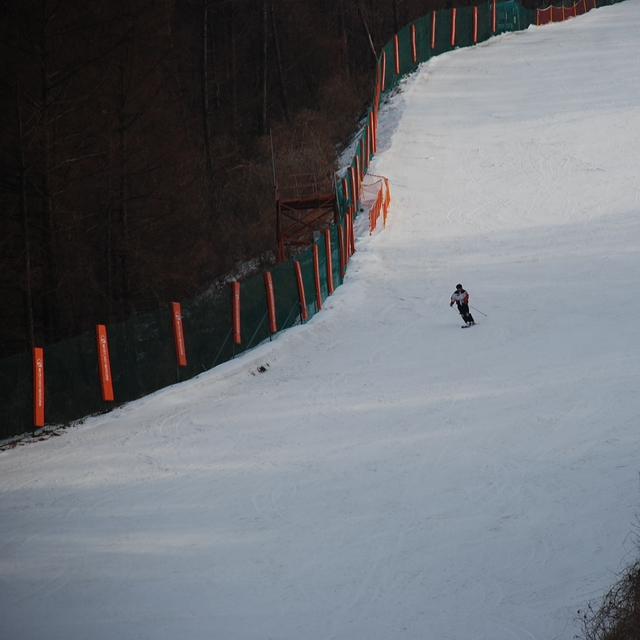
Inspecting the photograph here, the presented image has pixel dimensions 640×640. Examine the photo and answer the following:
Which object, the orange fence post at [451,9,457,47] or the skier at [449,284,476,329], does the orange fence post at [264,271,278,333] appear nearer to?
the skier at [449,284,476,329]

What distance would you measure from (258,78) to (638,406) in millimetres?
40314

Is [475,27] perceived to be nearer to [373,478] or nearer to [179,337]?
[179,337]

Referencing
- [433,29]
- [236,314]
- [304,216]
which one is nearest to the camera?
[236,314]

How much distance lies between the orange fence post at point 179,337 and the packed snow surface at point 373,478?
59 centimetres

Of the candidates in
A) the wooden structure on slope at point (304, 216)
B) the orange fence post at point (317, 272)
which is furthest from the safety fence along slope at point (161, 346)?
the wooden structure on slope at point (304, 216)

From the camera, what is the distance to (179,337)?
15.2m

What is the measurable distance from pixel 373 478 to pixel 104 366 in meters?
5.83

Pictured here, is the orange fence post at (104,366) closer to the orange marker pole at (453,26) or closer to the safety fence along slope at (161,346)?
the safety fence along slope at (161,346)

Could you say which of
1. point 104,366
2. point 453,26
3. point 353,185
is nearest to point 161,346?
point 104,366

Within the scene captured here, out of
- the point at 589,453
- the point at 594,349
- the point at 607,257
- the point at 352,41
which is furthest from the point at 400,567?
the point at 352,41

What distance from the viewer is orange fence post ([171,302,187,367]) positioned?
591 inches

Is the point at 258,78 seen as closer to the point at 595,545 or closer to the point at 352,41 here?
the point at 352,41

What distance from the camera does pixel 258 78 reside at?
48250mm

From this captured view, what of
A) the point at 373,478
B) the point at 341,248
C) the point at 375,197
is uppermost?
the point at 375,197
